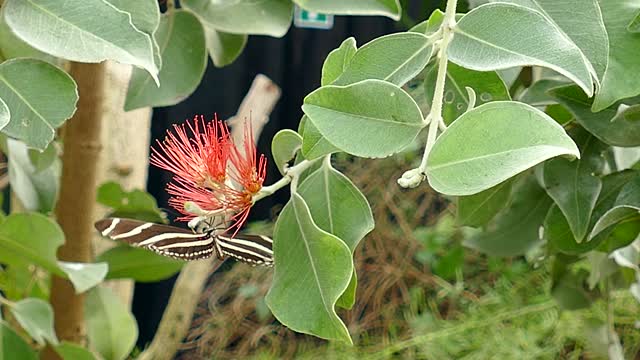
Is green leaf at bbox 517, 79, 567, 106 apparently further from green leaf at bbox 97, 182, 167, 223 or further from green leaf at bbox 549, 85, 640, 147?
green leaf at bbox 97, 182, 167, 223

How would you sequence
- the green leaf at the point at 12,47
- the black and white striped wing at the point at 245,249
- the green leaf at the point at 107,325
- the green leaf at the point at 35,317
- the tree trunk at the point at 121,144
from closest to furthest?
1. the black and white striped wing at the point at 245,249
2. the green leaf at the point at 12,47
3. the green leaf at the point at 35,317
4. the green leaf at the point at 107,325
5. the tree trunk at the point at 121,144

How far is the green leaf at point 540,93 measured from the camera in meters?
0.42

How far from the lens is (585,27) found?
0.30 meters

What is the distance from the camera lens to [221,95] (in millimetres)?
2342

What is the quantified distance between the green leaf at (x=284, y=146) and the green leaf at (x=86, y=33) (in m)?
0.06

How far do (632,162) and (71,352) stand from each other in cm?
37

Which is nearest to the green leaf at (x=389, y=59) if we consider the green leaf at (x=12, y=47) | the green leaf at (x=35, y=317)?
the green leaf at (x=12, y=47)

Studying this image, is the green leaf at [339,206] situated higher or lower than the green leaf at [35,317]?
higher

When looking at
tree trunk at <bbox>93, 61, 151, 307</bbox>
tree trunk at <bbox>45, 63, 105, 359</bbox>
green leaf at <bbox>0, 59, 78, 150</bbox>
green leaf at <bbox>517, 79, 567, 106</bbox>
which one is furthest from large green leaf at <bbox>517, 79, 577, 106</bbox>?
tree trunk at <bbox>93, 61, 151, 307</bbox>

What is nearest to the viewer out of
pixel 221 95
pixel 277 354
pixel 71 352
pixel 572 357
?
pixel 71 352

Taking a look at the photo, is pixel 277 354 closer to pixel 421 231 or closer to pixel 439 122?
pixel 421 231

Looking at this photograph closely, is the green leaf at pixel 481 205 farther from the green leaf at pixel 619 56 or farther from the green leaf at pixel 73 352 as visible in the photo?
the green leaf at pixel 73 352

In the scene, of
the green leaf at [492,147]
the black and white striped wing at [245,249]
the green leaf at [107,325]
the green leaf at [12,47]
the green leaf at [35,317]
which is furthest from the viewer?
the green leaf at [107,325]

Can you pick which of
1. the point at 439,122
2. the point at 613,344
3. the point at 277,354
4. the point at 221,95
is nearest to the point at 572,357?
the point at 277,354
